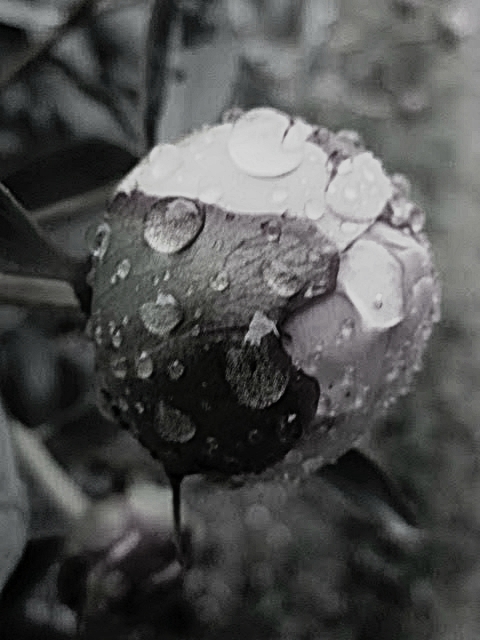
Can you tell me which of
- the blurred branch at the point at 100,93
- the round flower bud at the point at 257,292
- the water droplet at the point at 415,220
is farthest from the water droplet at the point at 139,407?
the blurred branch at the point at 100,93

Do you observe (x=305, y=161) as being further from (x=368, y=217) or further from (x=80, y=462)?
(x=80, y=462)

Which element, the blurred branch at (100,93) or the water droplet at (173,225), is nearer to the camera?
the water droplet at (173,225)

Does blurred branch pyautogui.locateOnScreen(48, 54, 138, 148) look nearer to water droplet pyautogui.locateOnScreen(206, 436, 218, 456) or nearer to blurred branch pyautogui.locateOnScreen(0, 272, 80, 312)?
blurred branch pyautogui.locateOnScreen(0, 272, 80, 312)

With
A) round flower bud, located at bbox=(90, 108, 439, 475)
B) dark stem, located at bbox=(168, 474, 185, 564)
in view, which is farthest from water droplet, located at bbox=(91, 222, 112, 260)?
dark stem, located at bbox=(168, 474, 185, 564)

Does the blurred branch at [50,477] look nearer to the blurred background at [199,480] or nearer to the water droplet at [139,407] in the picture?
the blurred background at [199,480]

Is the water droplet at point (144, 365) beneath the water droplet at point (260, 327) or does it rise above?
beneath

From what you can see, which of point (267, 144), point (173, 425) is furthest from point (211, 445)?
point (267, 144)

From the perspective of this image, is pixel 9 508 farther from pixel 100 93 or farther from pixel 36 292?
pixel 100 93
